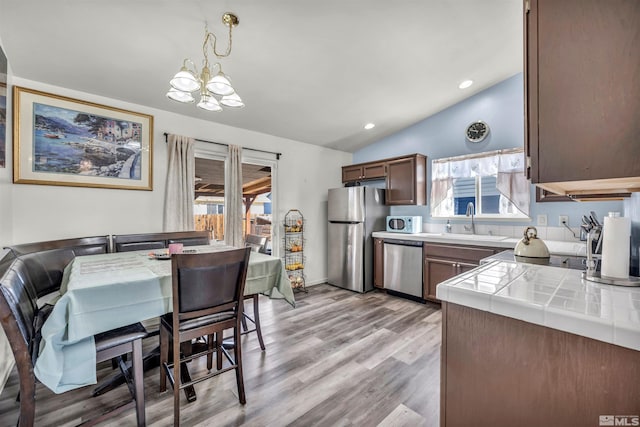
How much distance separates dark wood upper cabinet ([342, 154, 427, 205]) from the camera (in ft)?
12.6

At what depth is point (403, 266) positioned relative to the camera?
12.0ft

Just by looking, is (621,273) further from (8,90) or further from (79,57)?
(8,90)

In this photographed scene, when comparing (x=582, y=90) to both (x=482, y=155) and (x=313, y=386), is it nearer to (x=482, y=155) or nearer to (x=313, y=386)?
(x=313, y=386)

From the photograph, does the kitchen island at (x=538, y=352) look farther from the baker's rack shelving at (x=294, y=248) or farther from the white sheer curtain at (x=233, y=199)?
the baker's rack shelving at (x=294, y=248)

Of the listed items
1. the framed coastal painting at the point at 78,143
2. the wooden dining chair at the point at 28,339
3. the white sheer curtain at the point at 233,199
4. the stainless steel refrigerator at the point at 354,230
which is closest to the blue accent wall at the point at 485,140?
the stainless steel refrigerator at the point at 354,230

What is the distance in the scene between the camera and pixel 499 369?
948 mm

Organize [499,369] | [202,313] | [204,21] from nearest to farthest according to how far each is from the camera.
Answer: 1. [499,369]
2. [202,313]
3. [204,21]

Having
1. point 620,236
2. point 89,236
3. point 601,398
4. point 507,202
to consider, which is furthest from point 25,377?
point 507,202

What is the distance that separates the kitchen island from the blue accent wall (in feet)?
7.60

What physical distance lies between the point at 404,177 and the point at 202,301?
10.7 feet

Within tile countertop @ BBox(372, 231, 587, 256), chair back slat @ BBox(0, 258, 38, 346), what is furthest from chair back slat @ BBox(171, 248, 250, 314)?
tile countertop @ BBox(372, 231, 587, 256)

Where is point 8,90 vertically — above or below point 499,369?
above

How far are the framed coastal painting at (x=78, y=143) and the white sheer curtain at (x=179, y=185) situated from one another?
0.67ft

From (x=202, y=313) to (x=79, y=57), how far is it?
233cm
